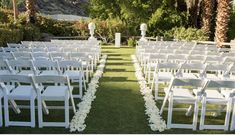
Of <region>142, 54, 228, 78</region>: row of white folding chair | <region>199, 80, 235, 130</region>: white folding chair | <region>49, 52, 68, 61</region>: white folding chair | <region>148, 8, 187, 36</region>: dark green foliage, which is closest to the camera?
<region>199, 80, 235, 130</region>: white folding chair

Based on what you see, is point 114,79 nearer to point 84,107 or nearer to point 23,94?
point 84,107

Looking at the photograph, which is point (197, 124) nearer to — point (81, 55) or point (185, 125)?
point (185, 125)

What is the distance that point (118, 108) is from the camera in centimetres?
731

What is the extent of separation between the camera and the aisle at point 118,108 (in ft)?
20.2

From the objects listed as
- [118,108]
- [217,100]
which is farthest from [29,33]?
[217,100]

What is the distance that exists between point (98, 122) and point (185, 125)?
1580mm

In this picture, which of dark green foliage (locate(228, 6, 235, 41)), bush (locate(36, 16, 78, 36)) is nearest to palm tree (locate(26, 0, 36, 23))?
bush (locate(36, 16, 78, 36))

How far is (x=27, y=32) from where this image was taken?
20.7m

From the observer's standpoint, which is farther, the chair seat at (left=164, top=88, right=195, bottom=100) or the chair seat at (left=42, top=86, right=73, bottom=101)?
the chair seat at (left=164, top=88, right=195, bottom=100)

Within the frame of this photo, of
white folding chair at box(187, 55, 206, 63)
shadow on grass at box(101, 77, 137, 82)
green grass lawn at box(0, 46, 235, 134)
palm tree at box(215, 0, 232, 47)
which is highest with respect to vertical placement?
palm tree at box(215, 0, 232, 47)

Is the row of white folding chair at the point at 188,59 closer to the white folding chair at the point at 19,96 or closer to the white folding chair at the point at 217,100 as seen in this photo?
the white folding chair at the point at 217,100

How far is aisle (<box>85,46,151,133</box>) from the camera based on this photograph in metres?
6.14

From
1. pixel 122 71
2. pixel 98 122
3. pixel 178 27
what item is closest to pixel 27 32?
pixel 122 71

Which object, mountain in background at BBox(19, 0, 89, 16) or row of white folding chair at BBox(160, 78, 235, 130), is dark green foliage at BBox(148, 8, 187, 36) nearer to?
row of white folding chair at BBox(160, 78, 235, 130)
